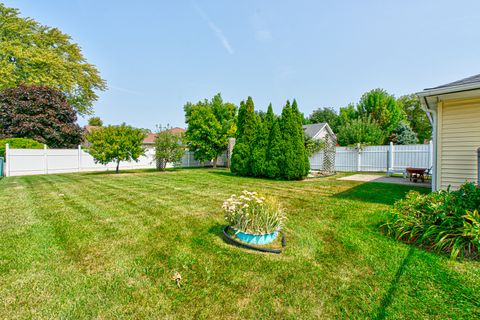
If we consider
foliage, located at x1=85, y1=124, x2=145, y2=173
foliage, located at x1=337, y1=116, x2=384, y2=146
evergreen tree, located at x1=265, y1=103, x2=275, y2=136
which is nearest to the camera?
evergreen tree, located at x1=265, y1=103, x2=275, y2=136

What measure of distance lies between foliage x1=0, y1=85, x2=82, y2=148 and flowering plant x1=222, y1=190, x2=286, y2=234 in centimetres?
1792

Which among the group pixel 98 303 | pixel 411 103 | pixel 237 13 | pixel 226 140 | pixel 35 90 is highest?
pixel 411 103

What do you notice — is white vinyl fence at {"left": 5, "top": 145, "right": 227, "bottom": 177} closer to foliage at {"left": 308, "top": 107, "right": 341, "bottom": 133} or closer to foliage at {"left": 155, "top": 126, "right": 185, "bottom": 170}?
foliage at {"left": 155, "top": 126, "right": 185, "bottom": 170}

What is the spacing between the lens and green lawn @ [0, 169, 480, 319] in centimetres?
171

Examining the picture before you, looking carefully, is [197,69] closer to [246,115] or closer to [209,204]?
[246,115]

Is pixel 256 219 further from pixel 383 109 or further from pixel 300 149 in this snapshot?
pixel 383 109

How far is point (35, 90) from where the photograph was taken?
15180 mm

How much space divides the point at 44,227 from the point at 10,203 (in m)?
2.71

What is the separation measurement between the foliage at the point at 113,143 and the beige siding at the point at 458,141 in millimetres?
11870

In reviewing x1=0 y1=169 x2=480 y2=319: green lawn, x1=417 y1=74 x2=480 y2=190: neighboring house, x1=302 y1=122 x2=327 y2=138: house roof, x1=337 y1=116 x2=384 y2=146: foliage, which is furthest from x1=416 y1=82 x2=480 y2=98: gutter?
x1=337 y1=116 x2=384 y2=146: foliage

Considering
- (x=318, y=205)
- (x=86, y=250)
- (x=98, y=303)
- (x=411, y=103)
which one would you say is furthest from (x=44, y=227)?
(x=411, y=103)

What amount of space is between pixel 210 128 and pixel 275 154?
7990 mm

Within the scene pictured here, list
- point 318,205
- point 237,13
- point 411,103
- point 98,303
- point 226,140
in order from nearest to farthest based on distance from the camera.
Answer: point 98,303 → point 318,205 → point 237,13 → point 226,140 → point 411,103

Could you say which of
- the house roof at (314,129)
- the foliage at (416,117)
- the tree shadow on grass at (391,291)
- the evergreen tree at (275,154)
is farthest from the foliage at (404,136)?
the tree shadow on grass at (391,291)
